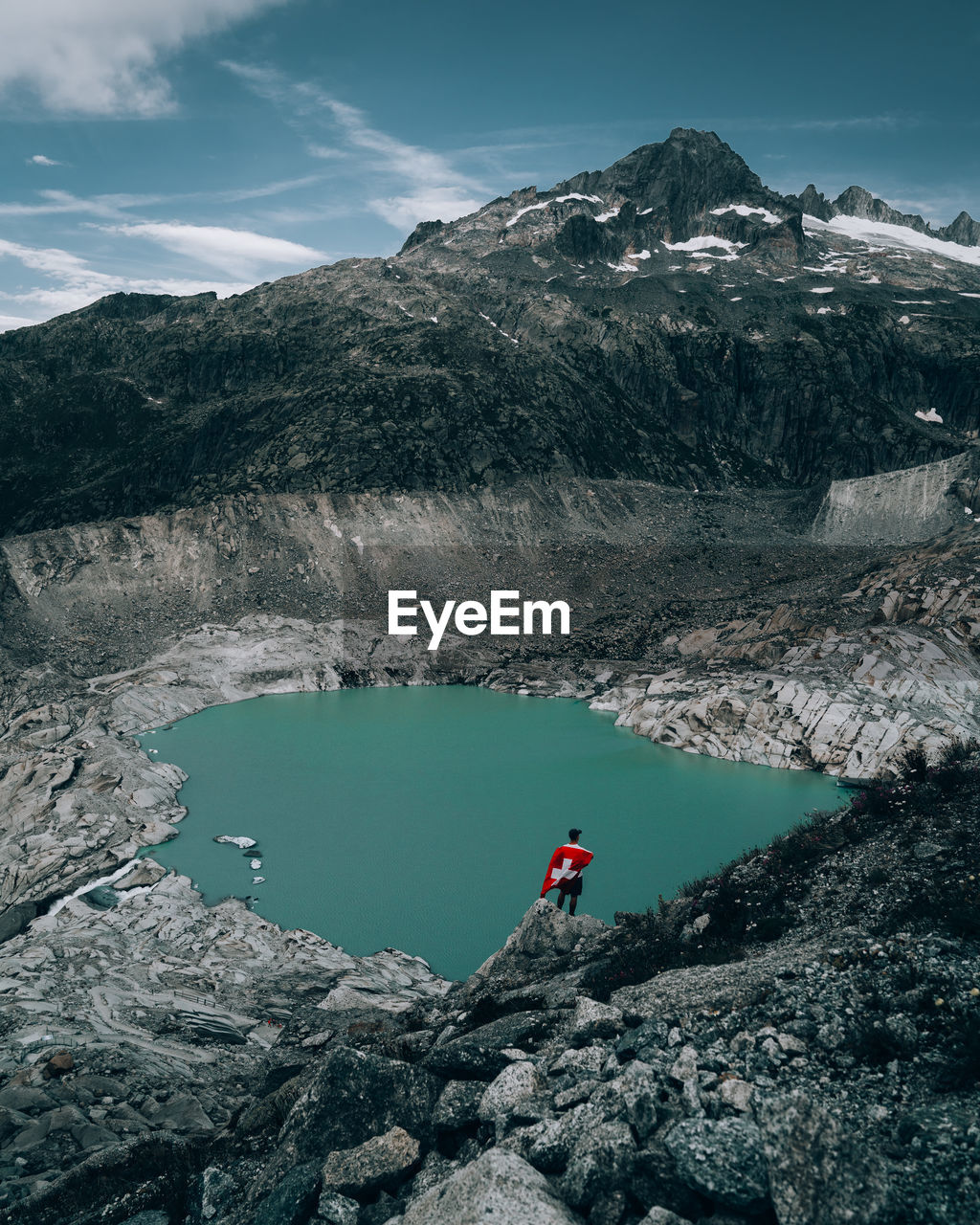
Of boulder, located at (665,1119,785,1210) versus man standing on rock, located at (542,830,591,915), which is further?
man standing on rock, located at (542,830,591,915)

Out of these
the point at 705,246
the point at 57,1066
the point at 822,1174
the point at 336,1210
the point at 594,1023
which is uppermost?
the point at 705,246

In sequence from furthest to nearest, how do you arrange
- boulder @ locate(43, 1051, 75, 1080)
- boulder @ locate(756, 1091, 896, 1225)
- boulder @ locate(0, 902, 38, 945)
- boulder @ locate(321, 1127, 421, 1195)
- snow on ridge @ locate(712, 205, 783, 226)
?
1. snow on ridge @ locate(712, 205, 783, 226)
2. boulder @ locate(0, 902, 38, 945)
3. boulder @ locate(43, 1051, 75, 1080)
4. boulder @ locate(321, 1127, 421, 1195)
5. boulder @ locate(756, 1091, 896, 1225)

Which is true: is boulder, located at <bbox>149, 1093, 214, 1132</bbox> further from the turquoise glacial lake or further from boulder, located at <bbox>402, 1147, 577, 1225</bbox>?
the turquoise glacial lake

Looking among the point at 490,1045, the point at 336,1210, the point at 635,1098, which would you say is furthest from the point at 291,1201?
the point at 490,1045

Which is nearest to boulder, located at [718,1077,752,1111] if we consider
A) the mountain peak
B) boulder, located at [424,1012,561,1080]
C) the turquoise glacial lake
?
boulder, located at [424,1012,561,1080]

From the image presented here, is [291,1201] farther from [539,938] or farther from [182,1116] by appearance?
[539,938]

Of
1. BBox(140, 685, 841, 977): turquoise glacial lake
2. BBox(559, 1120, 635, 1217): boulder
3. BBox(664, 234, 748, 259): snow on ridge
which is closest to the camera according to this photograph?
BBox(559, 1120, 635, 1217): boulder

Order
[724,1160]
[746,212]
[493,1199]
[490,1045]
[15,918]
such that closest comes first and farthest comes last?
1. [724,1160]
2. [493,1199]
3. [490,1045]
4. [15,918]
5. [746,212]

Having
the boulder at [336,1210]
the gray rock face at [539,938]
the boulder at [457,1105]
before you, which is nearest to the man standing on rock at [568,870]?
the gray rock face at [539,938]
